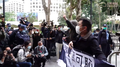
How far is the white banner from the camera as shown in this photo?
4150mm

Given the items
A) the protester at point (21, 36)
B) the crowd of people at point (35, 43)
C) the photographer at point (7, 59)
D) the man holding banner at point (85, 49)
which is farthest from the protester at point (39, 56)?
the man holding banner at point (85, 49)

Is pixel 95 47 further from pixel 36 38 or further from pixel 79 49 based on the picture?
pixel 36 38

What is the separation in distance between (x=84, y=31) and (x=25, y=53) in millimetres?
4123

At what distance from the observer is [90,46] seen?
14.1ft

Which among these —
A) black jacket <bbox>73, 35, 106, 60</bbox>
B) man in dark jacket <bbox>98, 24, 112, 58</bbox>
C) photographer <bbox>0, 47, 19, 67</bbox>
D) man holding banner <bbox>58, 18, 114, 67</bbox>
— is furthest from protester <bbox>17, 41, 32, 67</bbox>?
man in dark jacket <bbox>98, 24, 112, 58</bbox>

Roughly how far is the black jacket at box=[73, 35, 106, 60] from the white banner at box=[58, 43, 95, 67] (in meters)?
0.11

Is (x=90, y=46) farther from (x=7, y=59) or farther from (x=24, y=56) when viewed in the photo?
(x=24, y=56)

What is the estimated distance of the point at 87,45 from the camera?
4.35 m

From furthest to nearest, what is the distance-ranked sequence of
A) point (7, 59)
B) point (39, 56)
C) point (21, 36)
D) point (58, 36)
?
1. point (58, 36)
2. point (39, 56)
3. point (21, 36)
4. point (7, 59)

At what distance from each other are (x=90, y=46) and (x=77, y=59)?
378 mm

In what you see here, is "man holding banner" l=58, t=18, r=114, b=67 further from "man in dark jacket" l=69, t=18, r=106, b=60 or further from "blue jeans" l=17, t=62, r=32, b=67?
"blue jeans" l=17, t=62, r=32, b=67

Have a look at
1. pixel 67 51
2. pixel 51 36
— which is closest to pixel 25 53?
pixel 67 51

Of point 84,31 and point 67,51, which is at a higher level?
point 84,31

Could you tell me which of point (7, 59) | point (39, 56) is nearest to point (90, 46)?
point (7, 59)
